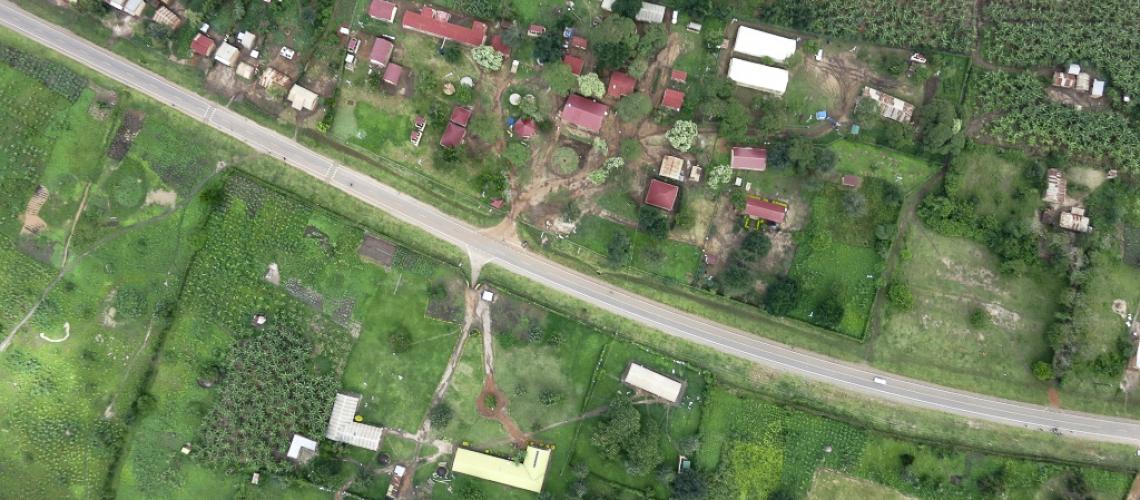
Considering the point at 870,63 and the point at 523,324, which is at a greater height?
the point at 870,63

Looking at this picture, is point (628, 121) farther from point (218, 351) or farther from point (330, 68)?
point (218, 351)

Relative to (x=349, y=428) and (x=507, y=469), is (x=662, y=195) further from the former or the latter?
(x=349, y=428)

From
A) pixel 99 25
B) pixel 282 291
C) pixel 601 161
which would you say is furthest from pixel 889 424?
pixel 99 25

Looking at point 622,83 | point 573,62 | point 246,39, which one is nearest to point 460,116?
point 573,62

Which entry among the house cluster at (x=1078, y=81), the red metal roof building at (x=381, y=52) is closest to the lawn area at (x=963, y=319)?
the house cluster at (x=1078, y=81)

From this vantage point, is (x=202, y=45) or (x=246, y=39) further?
(x=246, y=39)

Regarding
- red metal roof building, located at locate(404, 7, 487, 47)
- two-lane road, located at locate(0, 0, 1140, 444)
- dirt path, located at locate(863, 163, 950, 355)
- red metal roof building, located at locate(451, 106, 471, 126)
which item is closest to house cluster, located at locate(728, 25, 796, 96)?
dirt path, located at locate(863, 163, 950, 355)
